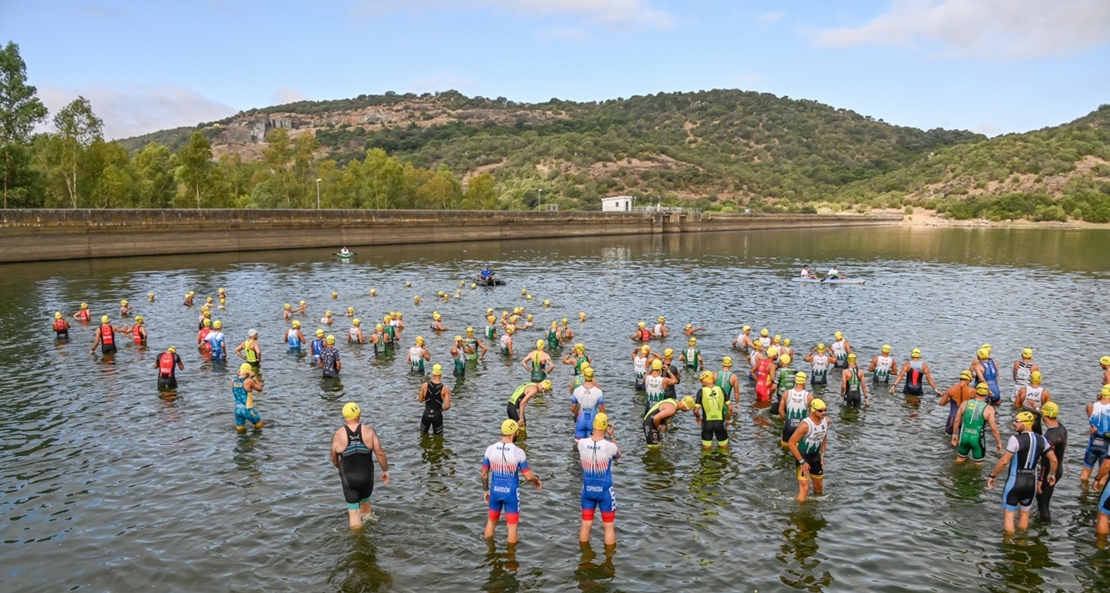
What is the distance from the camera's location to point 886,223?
136 meters

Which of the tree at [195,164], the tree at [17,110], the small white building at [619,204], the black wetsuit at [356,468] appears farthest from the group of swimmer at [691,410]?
the small white building at [619,204]

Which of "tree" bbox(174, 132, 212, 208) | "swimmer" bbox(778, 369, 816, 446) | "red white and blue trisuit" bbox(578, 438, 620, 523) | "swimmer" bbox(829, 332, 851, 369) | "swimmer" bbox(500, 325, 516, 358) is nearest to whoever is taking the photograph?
"red white and blue trisuit" bbox(578, 438, 620, 523)

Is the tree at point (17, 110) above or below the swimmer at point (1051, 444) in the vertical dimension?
above

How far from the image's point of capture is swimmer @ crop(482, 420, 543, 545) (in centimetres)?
1037

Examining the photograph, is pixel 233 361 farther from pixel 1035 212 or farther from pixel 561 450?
pixel 1035 212

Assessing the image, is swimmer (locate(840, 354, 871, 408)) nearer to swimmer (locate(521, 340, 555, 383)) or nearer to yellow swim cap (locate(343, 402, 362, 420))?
swimmer (locate(521, 340, 555, 383))

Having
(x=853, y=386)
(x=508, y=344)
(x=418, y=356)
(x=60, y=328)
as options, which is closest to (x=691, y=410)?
(x=853, y=386)

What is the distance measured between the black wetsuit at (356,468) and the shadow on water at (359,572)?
2.59 ft

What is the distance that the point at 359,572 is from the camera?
10500 millimetres

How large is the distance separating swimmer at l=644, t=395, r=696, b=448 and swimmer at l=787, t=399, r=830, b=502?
312cm

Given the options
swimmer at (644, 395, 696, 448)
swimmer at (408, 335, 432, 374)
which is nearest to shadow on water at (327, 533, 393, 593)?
swimmer at (644, 395, 696, 448)

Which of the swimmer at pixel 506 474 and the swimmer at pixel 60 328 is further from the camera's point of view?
the swimmer at pixel 60 328

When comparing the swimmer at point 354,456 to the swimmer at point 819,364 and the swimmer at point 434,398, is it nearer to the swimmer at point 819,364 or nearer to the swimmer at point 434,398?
the swimmer at point 434,398

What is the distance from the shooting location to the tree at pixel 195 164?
7812 cm
